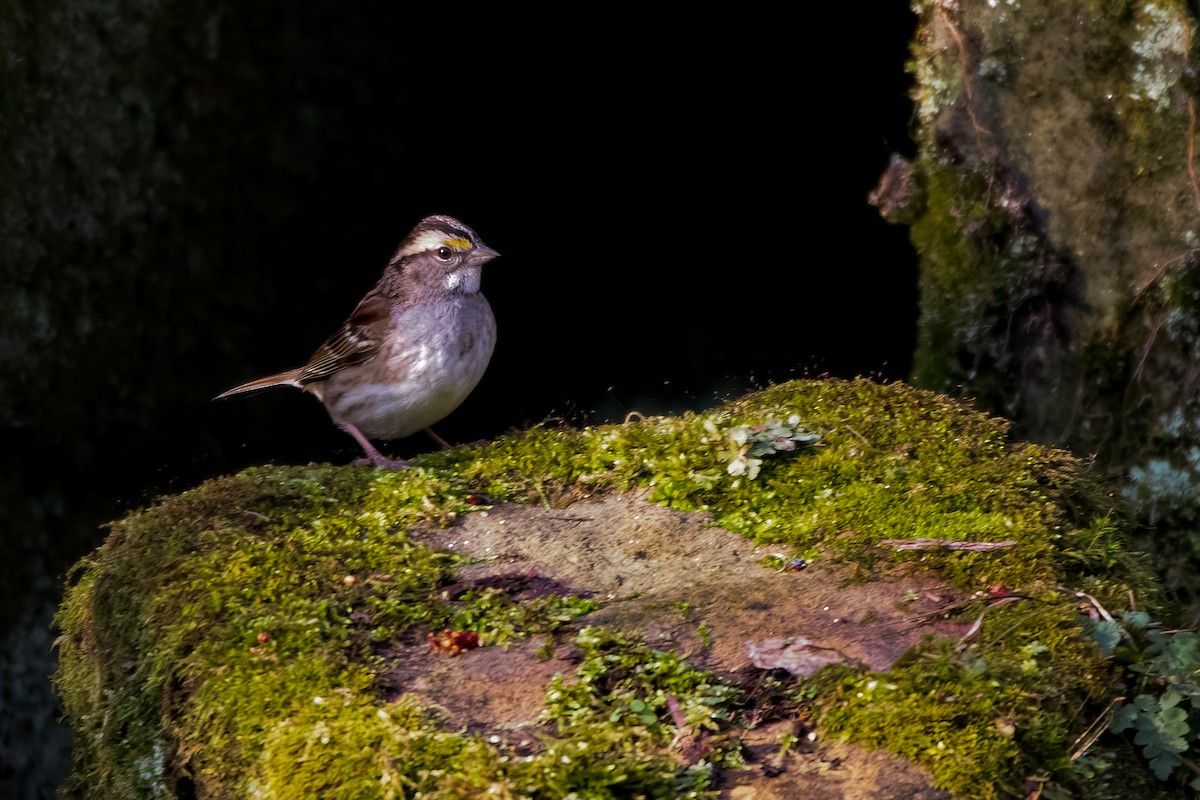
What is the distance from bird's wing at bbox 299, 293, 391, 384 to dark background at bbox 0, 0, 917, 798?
79cm

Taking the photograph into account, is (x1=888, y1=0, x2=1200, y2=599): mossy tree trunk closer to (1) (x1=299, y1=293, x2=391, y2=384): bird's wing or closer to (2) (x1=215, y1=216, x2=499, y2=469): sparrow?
(2) (x1=215, y1=216, x2=499, y2=469): sparrow

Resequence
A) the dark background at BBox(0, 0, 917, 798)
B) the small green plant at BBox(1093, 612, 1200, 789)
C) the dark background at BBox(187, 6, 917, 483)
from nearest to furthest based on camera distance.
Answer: the small green plant at BBox(1093, 612, 1200, 789)
the dark background at BBox(0, 0, 917, 798)
the dark background at BBox(187, 6, 917, 483)

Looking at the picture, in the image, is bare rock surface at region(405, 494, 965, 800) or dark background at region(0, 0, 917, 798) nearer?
bare rock surface at region(405, 494, 965, 800)

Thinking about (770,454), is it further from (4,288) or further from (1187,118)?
(4,288)

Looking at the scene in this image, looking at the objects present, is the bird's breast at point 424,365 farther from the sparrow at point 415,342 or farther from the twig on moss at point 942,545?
the twig on moss at point 942,545

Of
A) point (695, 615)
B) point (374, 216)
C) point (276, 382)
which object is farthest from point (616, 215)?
point (695, 615)

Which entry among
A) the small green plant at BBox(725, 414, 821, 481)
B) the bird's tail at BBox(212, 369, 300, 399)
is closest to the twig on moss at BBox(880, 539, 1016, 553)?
the small green plant at BBox(725, 414, 821, 481)

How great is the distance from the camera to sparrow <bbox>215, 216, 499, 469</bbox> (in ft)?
18.4

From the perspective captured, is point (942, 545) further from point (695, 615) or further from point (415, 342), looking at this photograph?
point (415, 342)

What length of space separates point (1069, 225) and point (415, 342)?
309 cm

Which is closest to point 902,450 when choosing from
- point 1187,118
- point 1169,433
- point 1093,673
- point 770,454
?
point 770,454

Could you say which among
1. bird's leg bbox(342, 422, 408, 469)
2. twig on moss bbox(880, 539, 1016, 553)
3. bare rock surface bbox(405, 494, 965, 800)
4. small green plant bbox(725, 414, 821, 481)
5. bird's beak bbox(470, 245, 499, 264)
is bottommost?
bird's leg bbox(342, 422, 408, 469)

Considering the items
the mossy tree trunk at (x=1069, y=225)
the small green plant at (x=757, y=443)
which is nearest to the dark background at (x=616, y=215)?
the mossy tree trunk at (x=1069, y=225)

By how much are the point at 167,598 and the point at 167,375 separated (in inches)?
164
